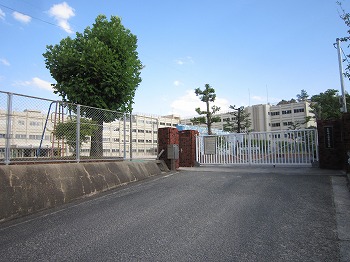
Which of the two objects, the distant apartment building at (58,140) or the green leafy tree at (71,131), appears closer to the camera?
the distant apartment building at (58,140)

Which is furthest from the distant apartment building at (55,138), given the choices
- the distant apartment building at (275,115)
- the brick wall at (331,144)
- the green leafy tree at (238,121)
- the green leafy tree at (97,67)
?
the distant apartment building at (275,115)

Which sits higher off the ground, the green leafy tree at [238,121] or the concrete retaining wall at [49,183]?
the green leafy tree at [238,121]

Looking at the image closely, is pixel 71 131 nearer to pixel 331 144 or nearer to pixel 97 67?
pixel 97 67

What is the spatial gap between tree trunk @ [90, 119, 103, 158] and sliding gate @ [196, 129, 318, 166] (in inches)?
247

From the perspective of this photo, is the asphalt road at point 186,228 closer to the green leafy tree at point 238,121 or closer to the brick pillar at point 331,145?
the brick pillar at point 331,145

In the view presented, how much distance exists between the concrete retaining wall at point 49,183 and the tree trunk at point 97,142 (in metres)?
0.57

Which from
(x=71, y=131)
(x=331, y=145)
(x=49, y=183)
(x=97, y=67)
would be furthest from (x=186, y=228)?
(x=97, y=67)

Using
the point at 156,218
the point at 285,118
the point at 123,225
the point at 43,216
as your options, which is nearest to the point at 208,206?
the point at 156,218

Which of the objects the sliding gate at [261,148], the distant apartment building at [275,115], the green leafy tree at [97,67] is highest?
the distant apartment building at [275,115]

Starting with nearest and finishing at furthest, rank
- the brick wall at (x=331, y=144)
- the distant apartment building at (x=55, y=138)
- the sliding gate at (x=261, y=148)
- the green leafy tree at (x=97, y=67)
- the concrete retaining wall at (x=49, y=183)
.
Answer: the concrete retaining wall at (x=49, y=183), the distant apartment building at (x=55, y=138), the brick wall at (x=331, y=144), the sliding gate at (x=261, y=148), the green leafy tree at (x=97, y=67)

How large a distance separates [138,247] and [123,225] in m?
1.00

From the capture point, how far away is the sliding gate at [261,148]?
1141 centimetres

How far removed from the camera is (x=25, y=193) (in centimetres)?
520

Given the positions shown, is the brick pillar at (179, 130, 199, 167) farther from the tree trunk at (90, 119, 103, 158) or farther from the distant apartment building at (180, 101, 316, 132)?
the distant apartment building at (180, 101, 316, 132)
